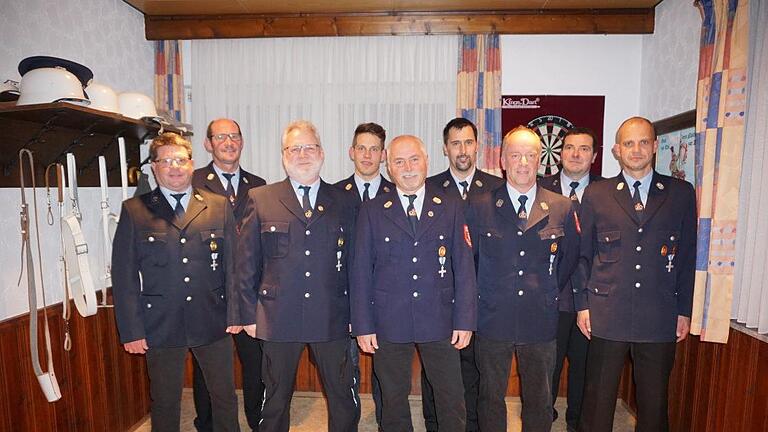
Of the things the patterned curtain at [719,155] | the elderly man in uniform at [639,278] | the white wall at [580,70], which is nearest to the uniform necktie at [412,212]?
the elderly man in uniform at [639,278]

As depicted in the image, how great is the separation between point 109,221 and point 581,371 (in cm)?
336

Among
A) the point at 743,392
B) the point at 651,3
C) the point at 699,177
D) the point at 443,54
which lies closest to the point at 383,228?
the point at 699,177

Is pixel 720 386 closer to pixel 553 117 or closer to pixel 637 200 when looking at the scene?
pixel 637 200

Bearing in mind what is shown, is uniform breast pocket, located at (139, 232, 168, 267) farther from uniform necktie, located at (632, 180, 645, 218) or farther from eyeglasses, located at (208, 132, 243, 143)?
uniform necktie, located at (632, 180, 645, 218)

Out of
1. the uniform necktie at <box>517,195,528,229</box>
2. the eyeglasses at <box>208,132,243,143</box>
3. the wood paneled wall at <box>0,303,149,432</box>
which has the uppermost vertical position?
the eyeglasses at <box>208,132,243,143</box>

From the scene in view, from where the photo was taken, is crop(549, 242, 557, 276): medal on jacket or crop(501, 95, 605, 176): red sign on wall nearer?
crop(549, 242, 557, 276): medal on jacket

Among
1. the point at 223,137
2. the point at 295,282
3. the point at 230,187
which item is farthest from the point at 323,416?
the point at 223,137

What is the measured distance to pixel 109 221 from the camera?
9.22 feet

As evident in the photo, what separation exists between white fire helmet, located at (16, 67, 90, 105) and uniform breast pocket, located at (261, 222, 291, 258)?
3.75 ft

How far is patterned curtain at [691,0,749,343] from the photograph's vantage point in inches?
85.8

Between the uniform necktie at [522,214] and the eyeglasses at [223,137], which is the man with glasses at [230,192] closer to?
the eyeglasses at [223,137]

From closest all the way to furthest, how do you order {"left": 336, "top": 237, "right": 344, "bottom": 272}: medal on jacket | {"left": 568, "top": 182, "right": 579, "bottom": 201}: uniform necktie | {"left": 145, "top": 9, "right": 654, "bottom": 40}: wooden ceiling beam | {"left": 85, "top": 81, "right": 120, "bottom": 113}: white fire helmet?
{"left": 336, "top": 237, "right": 344, "bottom": 272}: medal on jacket
{"left": 85, "top": 81, "right": 120, "bottom": 113}: white fire helmet
{"left": 568, "top": 182, "right": 579, "bottom": 201}: uniform necktie
{"left": 145, "top": 9, "right": 654, "bottom": 40}: wooden ceiling beam

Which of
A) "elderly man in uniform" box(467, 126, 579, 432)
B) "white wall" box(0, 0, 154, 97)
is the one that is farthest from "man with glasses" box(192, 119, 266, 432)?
"elderly man in uniform" box(467, 126, 579, 432)

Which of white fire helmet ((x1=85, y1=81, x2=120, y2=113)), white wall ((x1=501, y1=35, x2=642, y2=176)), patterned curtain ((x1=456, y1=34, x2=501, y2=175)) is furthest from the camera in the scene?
white wall ((x1=501, y1=35, x2=642, y2=176))
